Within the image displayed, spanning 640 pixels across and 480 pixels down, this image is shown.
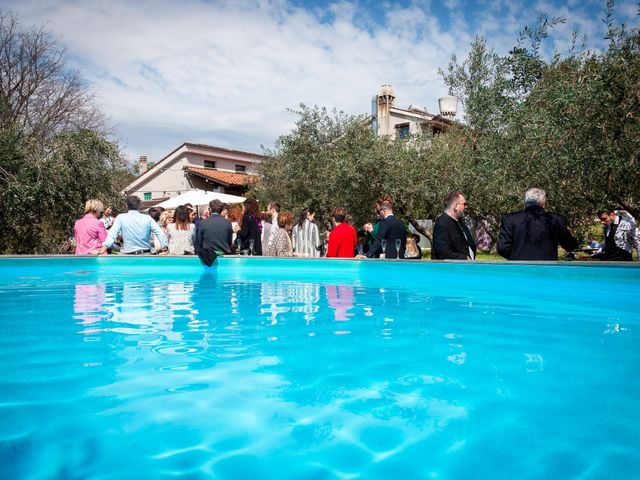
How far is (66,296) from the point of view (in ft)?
21.3

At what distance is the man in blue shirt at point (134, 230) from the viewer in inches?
339

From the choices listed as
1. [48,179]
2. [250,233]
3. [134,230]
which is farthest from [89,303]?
A: [48,179]

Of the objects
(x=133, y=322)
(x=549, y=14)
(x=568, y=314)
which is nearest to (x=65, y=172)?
(x=133, y=322)

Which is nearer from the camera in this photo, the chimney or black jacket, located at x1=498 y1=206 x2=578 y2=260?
black jacket, located at x1=498 y1=206 x2=578 y2=260

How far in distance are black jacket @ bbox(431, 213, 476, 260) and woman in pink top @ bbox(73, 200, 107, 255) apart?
598 centimetres

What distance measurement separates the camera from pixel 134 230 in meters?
8.72

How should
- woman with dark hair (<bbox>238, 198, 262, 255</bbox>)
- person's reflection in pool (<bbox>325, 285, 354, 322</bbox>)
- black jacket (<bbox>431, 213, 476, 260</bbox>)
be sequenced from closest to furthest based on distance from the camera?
person's reflection in pool (<bbox>325, 285, 354, 322</bbox>), black jacket (<bbox>431, 213, 476, 260</bbox>), woman with dark hair (<bbox>238, 198, 262, 255</bbox>)

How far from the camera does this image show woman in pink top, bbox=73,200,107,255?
28.8 ft

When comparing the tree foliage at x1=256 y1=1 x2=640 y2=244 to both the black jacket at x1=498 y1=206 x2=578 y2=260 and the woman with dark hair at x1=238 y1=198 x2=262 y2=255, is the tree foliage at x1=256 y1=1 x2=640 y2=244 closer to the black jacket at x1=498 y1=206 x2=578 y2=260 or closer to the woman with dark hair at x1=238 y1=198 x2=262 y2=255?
the black jacket at x1=498 y1=206 x2=578 y2=260

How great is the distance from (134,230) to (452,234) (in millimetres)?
5574

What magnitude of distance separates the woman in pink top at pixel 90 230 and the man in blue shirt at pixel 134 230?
41 cm

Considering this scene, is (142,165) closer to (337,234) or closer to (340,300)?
(337,234)

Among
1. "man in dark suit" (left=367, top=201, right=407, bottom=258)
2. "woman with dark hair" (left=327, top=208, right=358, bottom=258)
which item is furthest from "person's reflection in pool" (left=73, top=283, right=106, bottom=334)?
"man in dark suit" (left=367, top=201, right=407, bottom=258)

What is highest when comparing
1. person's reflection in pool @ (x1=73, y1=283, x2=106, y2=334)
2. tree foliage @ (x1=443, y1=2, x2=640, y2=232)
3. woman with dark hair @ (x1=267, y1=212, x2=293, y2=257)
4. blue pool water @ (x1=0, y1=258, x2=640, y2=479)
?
tree foliage @ (x1=443, y1=2, x2=640, y2=232)
